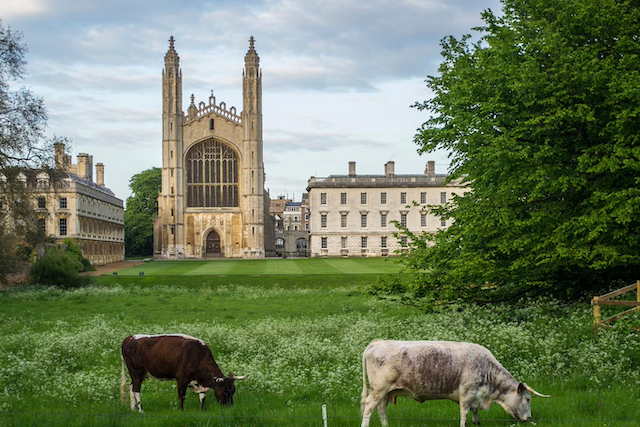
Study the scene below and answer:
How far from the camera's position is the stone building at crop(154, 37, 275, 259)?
9016 centimetres

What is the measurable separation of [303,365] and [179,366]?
4222mm

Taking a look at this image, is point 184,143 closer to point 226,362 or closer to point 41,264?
point 41,264

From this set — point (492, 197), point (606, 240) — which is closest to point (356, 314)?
point (492, 197)

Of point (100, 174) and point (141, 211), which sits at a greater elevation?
point (100, 174)

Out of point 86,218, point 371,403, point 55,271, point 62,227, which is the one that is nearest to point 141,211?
point 86,218

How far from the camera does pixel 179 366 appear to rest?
1027cm

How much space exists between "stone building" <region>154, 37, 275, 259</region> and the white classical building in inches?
330

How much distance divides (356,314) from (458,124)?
28.2ft

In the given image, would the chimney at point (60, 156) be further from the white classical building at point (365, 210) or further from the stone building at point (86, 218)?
the white classical building at point (365, 210)

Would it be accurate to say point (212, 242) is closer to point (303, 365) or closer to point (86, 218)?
point (86, 218)

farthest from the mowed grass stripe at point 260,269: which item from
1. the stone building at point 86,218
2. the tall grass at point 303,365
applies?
the tall grass at point 303,365

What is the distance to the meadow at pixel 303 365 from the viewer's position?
973 cm

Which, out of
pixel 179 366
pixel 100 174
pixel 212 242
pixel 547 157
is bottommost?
pixel 179 366

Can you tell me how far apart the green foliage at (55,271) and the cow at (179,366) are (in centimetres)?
3134
